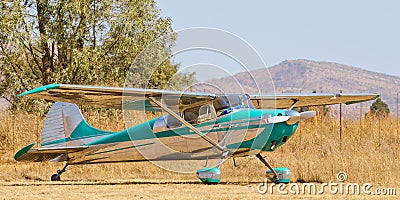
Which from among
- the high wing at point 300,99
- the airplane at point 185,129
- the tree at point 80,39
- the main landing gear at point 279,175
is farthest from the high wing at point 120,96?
the tree at point 80,39

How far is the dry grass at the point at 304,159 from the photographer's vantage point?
15941 mm

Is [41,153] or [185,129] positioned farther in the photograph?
[41,153]

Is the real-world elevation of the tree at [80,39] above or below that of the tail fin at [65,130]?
above

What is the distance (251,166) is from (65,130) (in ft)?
16.0

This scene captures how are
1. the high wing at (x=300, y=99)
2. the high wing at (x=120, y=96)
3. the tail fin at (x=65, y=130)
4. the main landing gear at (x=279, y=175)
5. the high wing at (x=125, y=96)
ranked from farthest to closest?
the tail fin at (x=65, y=130) < the high wing at (x=300, y=99) < the main landing gear at (x=279, y=175) < the high wing at (x=120, y=96) < the high wing at (x=125, y=96)

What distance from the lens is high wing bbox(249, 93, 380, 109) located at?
1633 cm

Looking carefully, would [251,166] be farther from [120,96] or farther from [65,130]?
[120,96]

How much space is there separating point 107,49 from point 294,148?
43.0 feet

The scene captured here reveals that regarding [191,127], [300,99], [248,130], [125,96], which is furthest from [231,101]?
[300,99]

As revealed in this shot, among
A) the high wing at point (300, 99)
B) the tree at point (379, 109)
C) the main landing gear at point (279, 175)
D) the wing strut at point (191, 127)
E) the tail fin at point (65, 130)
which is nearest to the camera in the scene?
the wing strut at point (191, 127)

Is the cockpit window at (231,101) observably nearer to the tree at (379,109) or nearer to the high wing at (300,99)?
the high wing at (300,99)

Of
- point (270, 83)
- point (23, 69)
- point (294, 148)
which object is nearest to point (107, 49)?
point (23, 69)

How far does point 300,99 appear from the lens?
1705 cm

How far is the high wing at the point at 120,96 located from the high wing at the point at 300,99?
5.98 ft
